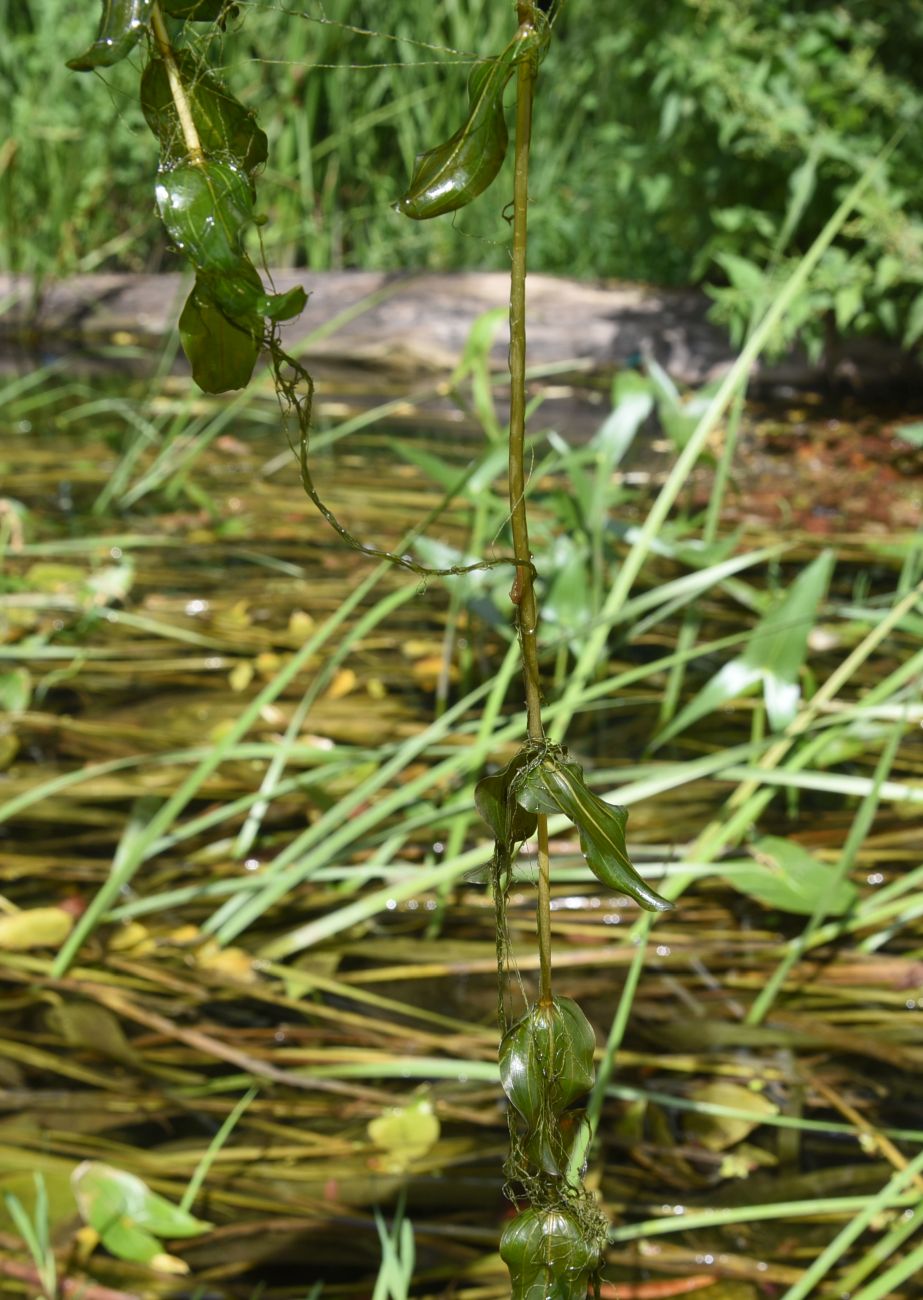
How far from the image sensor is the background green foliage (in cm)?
291

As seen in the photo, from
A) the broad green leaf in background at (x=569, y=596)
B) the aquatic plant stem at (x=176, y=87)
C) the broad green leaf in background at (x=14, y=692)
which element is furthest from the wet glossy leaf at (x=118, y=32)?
the broad green leaf in background at (x=14, y=692)

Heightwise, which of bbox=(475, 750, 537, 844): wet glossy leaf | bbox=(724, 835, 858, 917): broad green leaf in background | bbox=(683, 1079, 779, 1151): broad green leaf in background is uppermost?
bbox=(475, 750, 537, 844): wet glossy leaf

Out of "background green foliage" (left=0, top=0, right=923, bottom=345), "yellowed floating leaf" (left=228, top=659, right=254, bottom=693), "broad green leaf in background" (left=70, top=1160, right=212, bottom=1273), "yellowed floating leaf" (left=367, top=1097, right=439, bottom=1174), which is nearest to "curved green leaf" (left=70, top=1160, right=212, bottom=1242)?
"broad green leaf in background" (left=70, top=1160, right=212, bottom=1273)

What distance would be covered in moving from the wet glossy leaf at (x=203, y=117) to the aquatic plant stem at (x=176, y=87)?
0.01 m

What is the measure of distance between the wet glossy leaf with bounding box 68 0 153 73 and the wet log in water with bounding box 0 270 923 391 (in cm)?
312

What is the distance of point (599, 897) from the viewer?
128cm

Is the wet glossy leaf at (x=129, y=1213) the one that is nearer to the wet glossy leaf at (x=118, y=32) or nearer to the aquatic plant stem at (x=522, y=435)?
the aquatic plant stem at (x=522, y=435)

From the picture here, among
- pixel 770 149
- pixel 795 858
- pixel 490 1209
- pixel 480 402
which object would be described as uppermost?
pixel 770 149

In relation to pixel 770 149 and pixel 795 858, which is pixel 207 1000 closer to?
pixel 795 858

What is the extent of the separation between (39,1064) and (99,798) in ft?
1.41

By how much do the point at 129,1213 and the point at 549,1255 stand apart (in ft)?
1.92

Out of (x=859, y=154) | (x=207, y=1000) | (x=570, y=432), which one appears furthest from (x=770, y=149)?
(x=207, y=1000)

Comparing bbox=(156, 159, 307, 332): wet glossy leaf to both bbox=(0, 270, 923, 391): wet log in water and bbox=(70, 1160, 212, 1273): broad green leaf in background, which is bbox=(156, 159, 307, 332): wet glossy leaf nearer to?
bbox=(70, 1160, 212, 1273): broad green leaf in background

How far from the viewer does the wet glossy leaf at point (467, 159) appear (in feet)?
1.03
